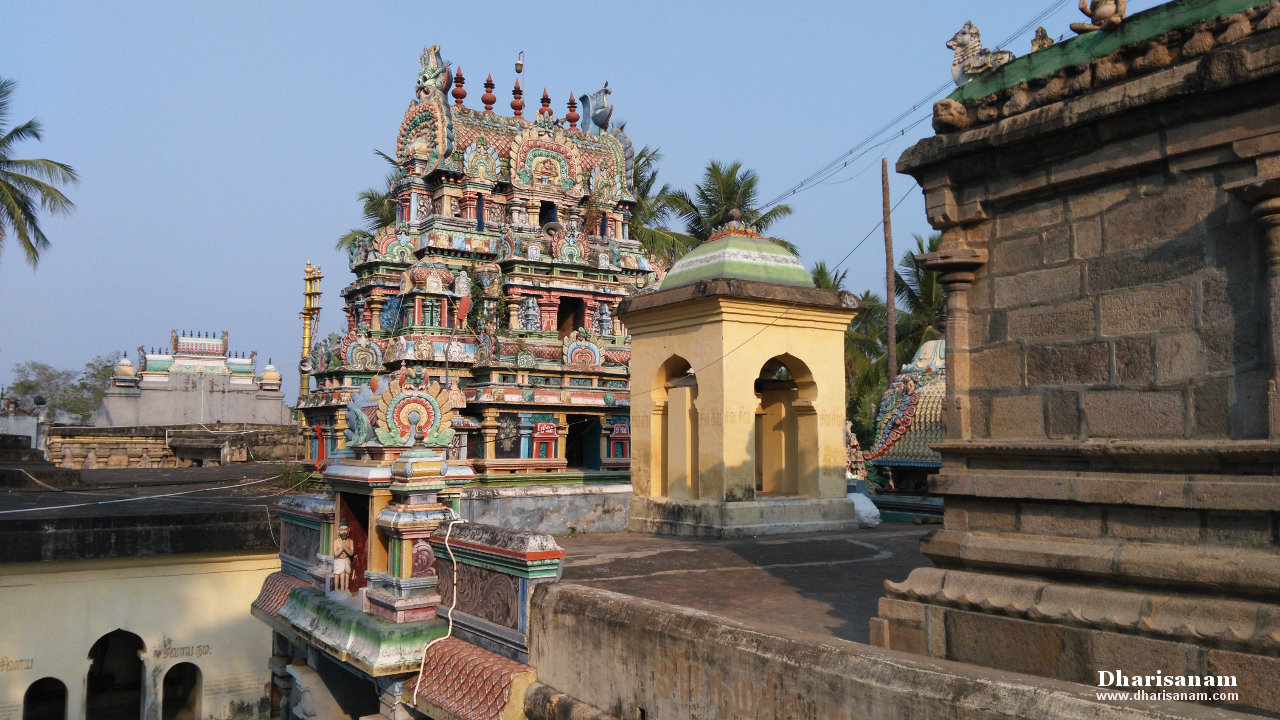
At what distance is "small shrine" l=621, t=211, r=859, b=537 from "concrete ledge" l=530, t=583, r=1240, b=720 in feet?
17.3

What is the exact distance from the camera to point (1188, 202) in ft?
15.0

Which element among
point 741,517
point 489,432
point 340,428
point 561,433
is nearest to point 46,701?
point 489,432

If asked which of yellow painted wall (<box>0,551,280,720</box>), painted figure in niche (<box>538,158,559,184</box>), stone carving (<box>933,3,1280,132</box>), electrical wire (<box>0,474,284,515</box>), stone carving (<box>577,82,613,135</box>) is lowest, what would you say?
yellow painted wall (<box>0,551,280,720</box>)

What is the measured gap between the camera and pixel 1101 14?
4.88 meters

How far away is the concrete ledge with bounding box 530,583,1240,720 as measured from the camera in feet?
12.1

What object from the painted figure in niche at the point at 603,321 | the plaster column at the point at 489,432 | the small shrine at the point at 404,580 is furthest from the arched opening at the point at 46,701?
the painted figure in niche at the point at 603,321

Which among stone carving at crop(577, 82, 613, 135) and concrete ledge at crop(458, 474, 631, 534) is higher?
stone carving at crop(577, 82, 613, 135)

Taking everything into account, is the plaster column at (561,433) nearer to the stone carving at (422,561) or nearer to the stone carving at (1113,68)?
the stone carving at (422,561)

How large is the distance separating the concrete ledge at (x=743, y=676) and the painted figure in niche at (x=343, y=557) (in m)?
2.93

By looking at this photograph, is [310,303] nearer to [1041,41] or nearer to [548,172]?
[548,172]

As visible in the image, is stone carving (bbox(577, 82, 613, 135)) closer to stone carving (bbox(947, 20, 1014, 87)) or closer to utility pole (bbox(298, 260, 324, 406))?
utility pole (bbox(298, 260, 324, 406))

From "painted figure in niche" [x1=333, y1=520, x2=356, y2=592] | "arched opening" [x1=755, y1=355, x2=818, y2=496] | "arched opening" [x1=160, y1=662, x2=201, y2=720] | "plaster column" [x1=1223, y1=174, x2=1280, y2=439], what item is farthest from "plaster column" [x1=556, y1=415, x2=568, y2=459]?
"plaster column" [x1=1223, y1=174, x2=1280, y2=439]

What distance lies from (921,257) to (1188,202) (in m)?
1.38

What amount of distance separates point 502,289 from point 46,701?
1416cm
